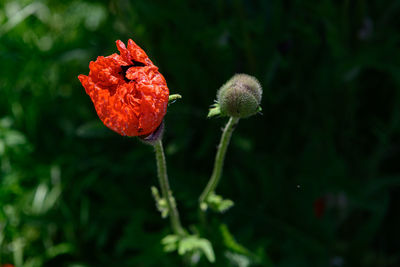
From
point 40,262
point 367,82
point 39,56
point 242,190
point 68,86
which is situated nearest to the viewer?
point 242,190

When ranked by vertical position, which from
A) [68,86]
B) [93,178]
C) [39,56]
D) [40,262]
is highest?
[39,56]

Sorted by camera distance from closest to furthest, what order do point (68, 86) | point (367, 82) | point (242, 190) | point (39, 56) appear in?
1. point (242, 190)
2. point (367, 82)
3. point (39, 56)
4. point (68, 86)

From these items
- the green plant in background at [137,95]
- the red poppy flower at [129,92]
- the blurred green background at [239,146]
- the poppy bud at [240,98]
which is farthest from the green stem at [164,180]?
the blurred green background at [239,146]

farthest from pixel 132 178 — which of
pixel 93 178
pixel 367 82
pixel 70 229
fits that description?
pixel 367 82

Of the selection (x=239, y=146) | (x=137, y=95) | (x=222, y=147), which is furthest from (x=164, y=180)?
(x=239, y=146)

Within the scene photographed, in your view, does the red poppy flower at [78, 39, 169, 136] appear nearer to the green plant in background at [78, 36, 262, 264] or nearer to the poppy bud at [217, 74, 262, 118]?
the green plant in background at [78, 36, 262, 264]

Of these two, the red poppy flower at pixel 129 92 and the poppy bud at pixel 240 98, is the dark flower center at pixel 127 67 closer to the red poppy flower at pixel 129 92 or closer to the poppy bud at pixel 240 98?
the red poppy flower at pixel 129 92

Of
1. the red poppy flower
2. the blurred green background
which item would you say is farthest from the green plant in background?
the blurred green background

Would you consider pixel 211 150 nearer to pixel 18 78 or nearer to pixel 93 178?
pixel 93 178
